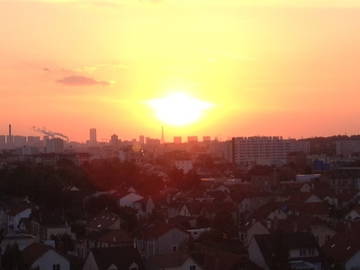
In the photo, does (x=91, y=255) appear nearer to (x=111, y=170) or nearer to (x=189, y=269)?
(x=189, y=269)

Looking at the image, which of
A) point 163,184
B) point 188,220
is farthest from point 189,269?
point 163,184

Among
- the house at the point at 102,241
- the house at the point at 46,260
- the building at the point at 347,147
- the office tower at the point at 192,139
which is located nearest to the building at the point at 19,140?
the office tower at the point at 192,139

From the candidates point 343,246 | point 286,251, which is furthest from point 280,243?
point 343,246

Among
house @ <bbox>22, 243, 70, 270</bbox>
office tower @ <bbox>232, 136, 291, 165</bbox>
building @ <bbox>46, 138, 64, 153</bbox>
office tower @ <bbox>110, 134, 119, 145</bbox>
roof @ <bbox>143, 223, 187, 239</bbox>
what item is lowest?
house @ <bbox>22, 243, 70, 270</bbox>

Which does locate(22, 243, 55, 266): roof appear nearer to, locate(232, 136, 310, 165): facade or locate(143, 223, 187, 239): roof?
locate(143, 223, 187, 239): roof

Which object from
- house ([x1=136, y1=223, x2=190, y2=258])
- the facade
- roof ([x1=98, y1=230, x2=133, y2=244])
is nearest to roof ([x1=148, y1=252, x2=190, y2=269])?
roof ([x1=98, y1=230, x2=133, y2=244])

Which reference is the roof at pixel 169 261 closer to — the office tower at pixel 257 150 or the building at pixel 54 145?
the office tower at pixel 257 150
